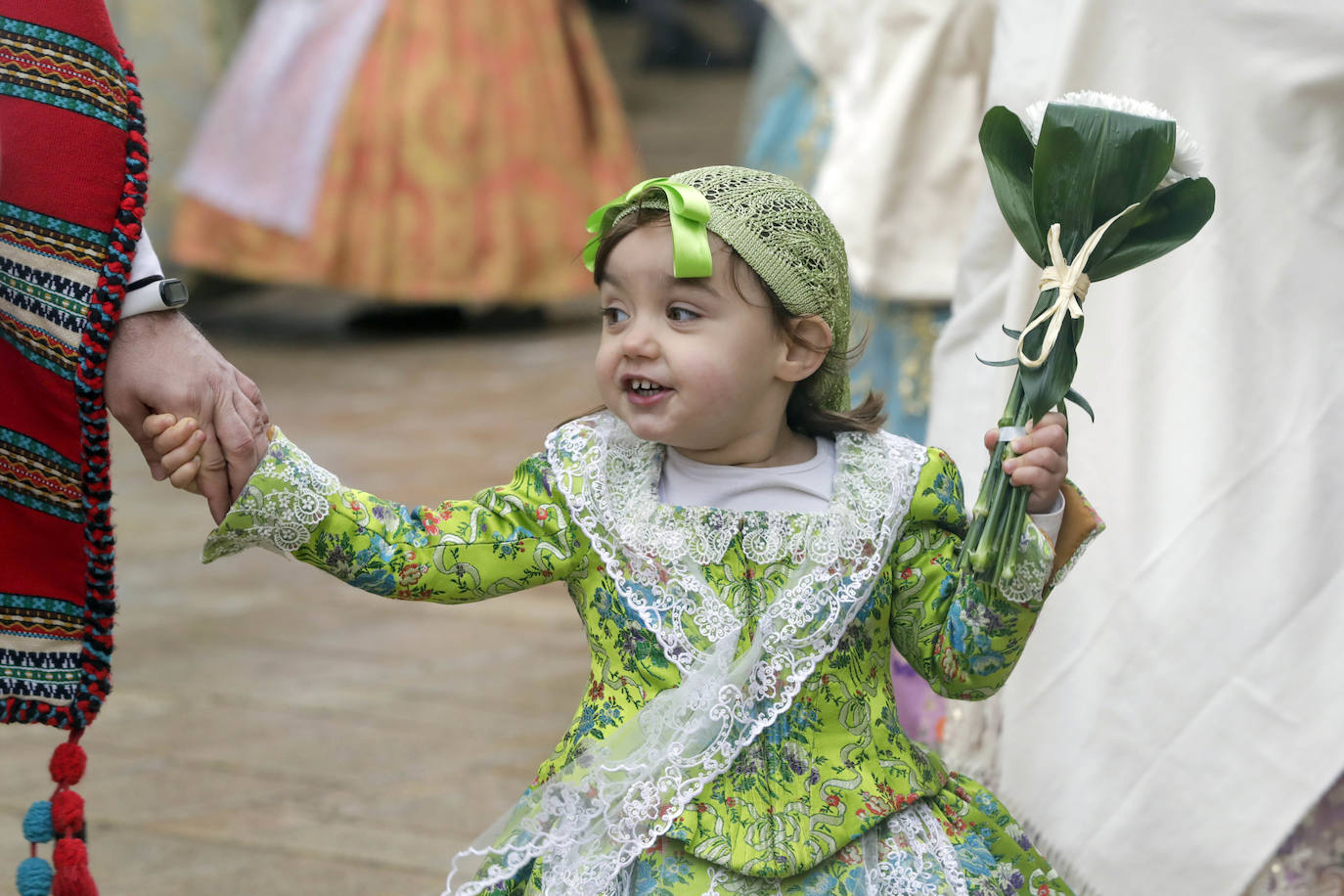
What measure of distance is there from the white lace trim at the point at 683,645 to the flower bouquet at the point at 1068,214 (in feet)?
0.45

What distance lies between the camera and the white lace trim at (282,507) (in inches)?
59.4

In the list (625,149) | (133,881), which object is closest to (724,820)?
(133,881)

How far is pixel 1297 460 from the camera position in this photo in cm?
200

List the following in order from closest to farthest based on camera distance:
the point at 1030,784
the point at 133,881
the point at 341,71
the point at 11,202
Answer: the point at 11,202 → the point at 1030,784 → the point at 133,881 → the point at 341,71

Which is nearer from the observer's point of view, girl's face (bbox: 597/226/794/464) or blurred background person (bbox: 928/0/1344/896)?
girl's face (bbox: 597/226/794/464)

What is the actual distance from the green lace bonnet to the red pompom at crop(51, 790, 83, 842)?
76 centimetres

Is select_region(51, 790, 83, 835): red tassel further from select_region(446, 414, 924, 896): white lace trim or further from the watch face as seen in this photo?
the watch face

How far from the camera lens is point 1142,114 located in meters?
1.42

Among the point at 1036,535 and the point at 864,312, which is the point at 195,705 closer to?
the point at 864,312

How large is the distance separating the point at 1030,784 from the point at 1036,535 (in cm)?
77

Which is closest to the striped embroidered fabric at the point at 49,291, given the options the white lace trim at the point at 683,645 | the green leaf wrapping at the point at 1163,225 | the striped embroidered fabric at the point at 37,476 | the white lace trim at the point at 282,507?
the striped embroidered fabric at the point at 37,476

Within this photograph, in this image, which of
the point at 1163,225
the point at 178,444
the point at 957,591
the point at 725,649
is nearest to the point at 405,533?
the point at 178,444

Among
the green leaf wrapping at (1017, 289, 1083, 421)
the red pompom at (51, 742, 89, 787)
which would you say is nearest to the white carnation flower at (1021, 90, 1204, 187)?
the green leaf wrapping at (1017, 289, 1083, 421)

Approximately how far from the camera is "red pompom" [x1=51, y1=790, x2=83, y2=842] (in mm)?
1614
